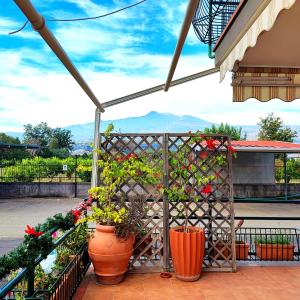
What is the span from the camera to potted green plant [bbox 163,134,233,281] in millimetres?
4273

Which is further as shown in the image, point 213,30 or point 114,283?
point 213,30

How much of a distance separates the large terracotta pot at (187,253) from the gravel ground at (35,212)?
431 centimetres

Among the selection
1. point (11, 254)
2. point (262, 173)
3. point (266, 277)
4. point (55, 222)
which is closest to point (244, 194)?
point (262, 173)

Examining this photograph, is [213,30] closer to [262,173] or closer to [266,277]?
[266,277]

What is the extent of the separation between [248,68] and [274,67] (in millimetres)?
296

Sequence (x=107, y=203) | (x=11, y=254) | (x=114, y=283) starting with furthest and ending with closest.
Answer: (x=107, y=203), (x=114, y=283), (x=11, y=254)

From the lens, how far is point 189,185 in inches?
185

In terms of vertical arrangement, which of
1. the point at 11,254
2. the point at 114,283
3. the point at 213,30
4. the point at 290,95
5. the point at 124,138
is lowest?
the point at 114,283

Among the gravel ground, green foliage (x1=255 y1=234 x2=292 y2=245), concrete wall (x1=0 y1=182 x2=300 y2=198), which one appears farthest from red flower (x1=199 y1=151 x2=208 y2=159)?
concrete wall (x1=0 y1=182 x2=300 y2=198)

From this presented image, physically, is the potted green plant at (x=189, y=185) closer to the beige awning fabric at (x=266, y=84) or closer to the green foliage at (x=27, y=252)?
the beige awning fabric at (x=266, y=84)

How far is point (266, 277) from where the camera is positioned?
14.6 feet

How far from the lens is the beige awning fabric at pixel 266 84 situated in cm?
394

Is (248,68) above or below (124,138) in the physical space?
above

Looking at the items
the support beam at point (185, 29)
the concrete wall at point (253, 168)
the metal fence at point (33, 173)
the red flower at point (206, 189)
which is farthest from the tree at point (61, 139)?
the support beam at point (185, 29)
